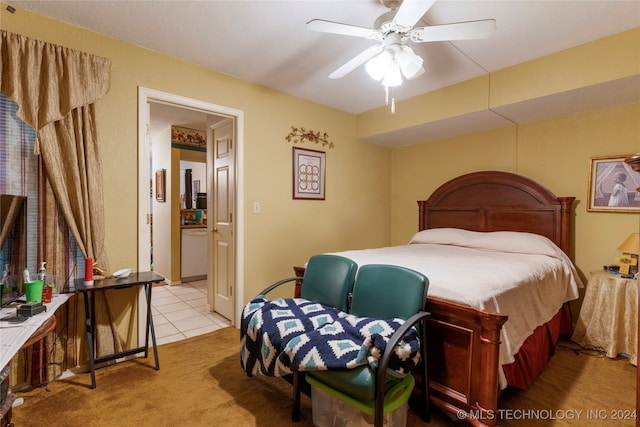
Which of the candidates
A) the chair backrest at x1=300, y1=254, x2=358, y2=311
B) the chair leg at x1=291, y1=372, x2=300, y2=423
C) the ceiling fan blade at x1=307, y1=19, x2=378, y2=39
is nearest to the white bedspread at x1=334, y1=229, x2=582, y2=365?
the chair backrest at x1=300, y1=254, x2=358, y2=311

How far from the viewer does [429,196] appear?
4.32 metres

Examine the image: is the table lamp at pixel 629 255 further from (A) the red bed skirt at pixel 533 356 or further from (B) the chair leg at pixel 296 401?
(B) the chair leg at pixel 296 401

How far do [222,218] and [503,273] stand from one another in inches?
111

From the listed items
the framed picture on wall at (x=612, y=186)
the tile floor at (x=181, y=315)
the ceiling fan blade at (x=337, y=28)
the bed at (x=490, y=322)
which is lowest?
the tile floor at (x=181, y=315)

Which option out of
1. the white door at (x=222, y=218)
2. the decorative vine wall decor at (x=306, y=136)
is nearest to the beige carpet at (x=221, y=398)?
the white door at (x=222, y=218)

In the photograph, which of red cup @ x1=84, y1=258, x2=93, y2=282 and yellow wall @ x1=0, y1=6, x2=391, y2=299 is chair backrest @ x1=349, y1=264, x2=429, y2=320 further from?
red cup @ x1=84, y1=258, x2=93, y2=282

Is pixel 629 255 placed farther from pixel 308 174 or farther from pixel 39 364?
pixel 39 364

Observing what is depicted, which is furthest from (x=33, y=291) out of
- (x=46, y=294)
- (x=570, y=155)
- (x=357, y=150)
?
(x=570, y=155)

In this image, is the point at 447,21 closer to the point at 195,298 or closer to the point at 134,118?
the point at 134,118

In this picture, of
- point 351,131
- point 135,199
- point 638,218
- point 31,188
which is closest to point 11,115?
point 31,188

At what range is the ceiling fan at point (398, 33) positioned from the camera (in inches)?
63.6

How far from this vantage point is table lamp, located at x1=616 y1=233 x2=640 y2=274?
2.44 metres

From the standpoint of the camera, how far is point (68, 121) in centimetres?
219

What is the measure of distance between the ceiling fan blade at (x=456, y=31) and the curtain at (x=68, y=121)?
7.55 feet
